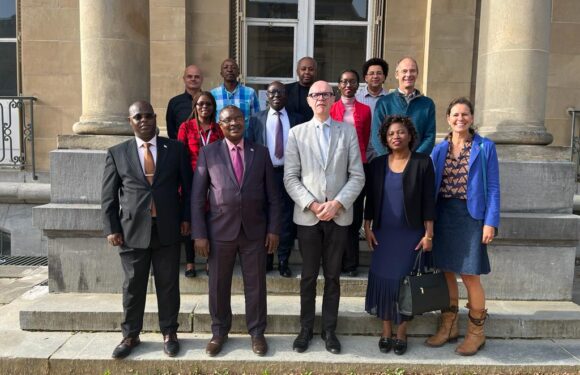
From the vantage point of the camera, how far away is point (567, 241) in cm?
504

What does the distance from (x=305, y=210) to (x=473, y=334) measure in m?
1.86

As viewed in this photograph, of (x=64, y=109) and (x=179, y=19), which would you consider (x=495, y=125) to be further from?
(x=64, y=109)

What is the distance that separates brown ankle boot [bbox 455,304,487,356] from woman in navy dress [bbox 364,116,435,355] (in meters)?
0.60

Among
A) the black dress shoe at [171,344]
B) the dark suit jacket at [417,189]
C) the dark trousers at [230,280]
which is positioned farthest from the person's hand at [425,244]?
the black dress shoe at [171,344]

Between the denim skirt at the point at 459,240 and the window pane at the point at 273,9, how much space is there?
5.29 metres

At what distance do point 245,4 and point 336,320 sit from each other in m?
5.84

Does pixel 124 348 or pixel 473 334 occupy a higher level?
pixel 473 334

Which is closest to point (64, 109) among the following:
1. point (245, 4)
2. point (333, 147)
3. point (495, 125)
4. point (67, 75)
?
point (67, 75)

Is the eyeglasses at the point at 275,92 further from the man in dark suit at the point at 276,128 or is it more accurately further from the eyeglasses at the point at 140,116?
the eyeglasses at the point at 140,116

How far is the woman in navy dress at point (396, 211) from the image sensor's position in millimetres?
3789

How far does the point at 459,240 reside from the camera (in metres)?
3.94

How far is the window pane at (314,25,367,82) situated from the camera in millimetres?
8156

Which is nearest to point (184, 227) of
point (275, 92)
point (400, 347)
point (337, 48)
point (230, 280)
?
point (230, 280)

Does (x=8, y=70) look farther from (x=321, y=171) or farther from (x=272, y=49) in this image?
(x=321, y=171)
